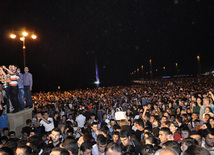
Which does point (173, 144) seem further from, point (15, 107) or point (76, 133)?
point (15, 107)

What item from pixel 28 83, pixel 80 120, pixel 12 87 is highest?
pixel 28 83

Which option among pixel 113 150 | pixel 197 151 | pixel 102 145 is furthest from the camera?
pixel 102 145

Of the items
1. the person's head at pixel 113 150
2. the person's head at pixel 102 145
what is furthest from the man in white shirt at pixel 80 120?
the person's head at pixel 113 150

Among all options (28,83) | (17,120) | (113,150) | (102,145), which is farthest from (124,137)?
(28,83)

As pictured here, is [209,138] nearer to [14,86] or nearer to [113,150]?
[113,150]

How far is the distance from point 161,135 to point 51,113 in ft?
27.5

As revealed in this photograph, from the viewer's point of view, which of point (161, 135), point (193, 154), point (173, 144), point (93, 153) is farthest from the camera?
point (161, 135)

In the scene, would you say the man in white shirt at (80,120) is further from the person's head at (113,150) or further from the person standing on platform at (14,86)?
the person's head at (113,150)

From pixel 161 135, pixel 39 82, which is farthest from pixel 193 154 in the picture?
pixel 39 82

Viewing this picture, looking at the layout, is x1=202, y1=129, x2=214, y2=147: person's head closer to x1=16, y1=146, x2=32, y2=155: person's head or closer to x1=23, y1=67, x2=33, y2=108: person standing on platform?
x1=16, y1=146, x2=32, y2=155: person's head

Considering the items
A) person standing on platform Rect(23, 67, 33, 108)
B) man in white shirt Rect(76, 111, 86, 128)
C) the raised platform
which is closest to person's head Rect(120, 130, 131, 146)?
man in white shirt Rect(76, 111, 86, 128)

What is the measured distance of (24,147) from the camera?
150 inches

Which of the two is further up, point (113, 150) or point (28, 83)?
point (28, 83)

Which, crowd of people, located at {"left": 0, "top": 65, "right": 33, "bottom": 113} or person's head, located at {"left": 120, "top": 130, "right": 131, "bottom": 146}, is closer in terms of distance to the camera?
person's head, located at {"left": 120, "top": 130, "right": 131, "bottom": 146}
